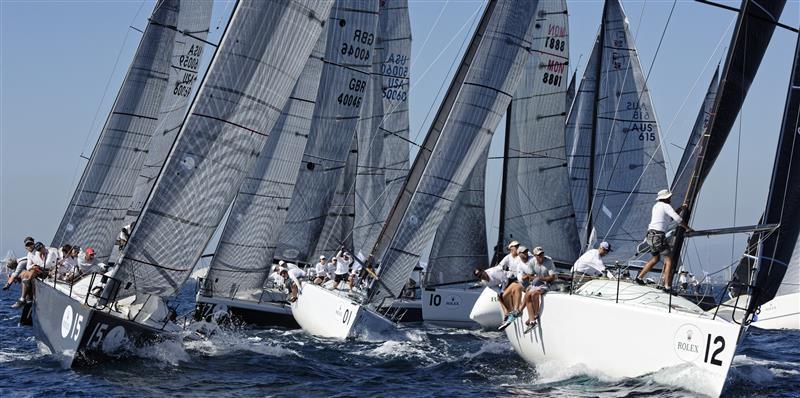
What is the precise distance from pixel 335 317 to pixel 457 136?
14.8 ft

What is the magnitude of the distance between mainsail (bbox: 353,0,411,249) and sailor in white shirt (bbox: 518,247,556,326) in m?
15.3

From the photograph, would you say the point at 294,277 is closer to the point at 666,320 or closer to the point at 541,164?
the point at 541,164

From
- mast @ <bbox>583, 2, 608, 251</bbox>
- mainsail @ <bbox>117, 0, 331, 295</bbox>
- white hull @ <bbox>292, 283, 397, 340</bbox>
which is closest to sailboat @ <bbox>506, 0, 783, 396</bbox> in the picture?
white hull @ <bbox>292, 283, 397, 340</bbox>

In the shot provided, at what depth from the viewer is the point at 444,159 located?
22406 millimetres

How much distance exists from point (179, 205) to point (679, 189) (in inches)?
652

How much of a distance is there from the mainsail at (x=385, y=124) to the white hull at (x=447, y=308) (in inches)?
271

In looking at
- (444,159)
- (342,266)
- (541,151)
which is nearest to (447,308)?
(342,266)

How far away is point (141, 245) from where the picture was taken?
653 inches

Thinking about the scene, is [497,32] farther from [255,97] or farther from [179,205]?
[179,205]

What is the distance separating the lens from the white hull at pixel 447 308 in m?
26.1

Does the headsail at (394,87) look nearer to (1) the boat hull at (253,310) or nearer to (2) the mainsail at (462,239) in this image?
(2) the mainsail at (462,239)

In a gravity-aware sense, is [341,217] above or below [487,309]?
above

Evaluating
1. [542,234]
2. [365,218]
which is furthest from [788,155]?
[365,218]

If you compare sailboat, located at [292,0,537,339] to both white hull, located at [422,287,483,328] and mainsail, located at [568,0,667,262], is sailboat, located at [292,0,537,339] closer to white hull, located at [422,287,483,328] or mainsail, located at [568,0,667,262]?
white hull, located at [422,287,483,328]
